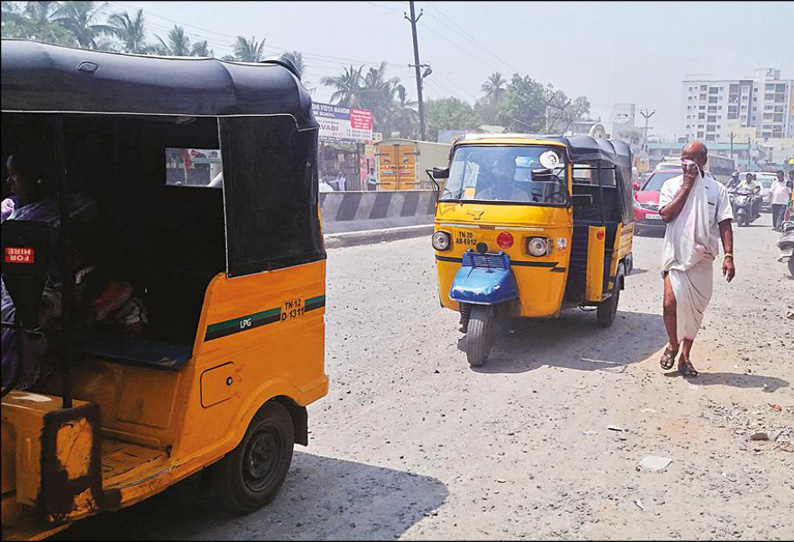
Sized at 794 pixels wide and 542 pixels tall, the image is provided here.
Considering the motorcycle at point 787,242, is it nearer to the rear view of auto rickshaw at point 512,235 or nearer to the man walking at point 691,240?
the rear view of auto rickshaw at point 512,235

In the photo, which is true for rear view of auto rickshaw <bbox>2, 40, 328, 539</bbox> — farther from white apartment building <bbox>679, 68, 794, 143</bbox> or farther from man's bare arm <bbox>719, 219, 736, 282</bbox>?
white apartment building <bbox>679, 68, 794, 143</bbox>

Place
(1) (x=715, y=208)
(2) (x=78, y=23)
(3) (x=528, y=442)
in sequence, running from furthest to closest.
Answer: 1. (2) (x=78, y=23)
2. (1) (x=715, y=208)
3. (3) (x=528, y=442)

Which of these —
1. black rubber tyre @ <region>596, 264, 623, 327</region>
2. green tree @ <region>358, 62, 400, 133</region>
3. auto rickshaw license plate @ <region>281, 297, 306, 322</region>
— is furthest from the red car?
green tree @ <region>358, 62, 400, 133</region>

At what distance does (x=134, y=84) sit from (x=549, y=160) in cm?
512

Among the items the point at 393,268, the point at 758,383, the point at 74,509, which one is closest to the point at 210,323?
the point at 74,509

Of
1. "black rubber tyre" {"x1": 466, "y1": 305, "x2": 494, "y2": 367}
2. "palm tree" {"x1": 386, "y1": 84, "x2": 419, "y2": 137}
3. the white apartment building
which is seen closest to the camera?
"black rubber tyre" {"x1": 466, "y1": 305, "x2": 494, "y2": 367}

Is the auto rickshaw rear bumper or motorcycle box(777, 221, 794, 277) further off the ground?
the auto rickshaw rear bumper

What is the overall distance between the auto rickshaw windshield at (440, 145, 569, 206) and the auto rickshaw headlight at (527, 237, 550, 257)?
39 centimetres

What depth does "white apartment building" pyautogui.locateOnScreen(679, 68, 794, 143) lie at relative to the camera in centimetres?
1113

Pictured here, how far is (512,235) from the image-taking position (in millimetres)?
7363

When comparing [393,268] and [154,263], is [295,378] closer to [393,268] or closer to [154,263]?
[154,263]

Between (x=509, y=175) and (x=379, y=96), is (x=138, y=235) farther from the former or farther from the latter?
(x=379, y=96)

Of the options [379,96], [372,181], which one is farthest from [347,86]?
[372,181]

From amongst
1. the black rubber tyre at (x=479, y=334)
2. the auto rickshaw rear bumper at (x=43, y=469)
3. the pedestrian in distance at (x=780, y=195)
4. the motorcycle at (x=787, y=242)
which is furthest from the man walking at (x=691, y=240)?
the pedestrian in distance at (x=780, y=195)
